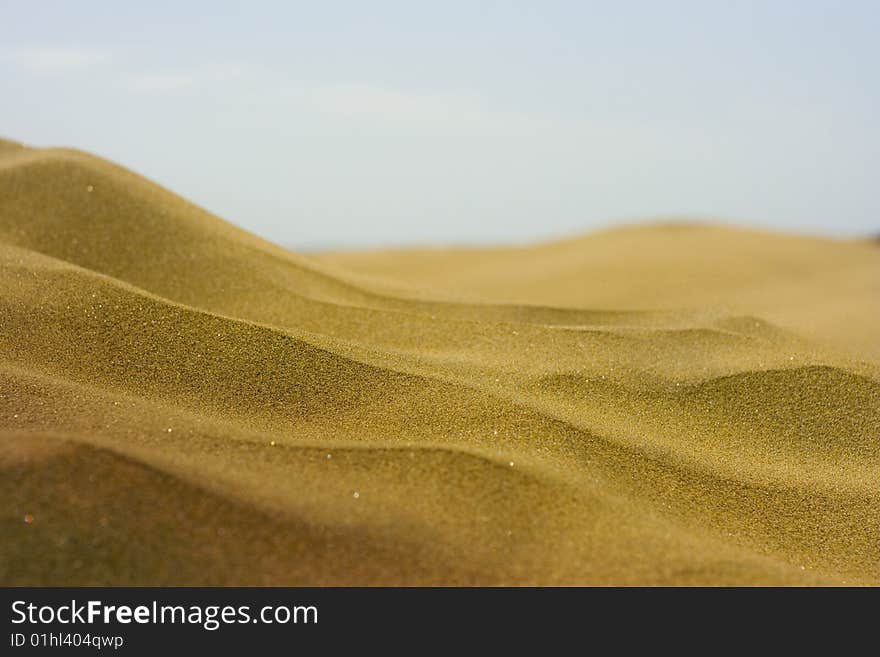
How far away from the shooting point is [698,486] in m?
1.91

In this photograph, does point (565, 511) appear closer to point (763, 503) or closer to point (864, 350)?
point (763, 503)

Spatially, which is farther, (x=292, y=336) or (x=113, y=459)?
(x=292, y=336)

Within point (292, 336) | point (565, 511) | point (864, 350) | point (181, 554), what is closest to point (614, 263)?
point (864, 350)

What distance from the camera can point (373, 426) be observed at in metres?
1.88

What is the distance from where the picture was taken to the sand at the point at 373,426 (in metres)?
1.48

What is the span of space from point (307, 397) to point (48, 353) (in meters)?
0.63

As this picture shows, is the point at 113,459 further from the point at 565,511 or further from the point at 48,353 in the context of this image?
the point at 565,511

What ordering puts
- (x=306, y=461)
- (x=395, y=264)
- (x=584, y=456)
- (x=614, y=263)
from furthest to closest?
(x=395, y=264) → (x=614, y=263) → (x=584, y=456) → (x=306, y=461)

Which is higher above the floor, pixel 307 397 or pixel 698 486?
pixel 307 397

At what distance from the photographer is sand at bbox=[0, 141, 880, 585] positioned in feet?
4.86

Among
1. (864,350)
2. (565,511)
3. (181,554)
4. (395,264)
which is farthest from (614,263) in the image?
(181,554)
